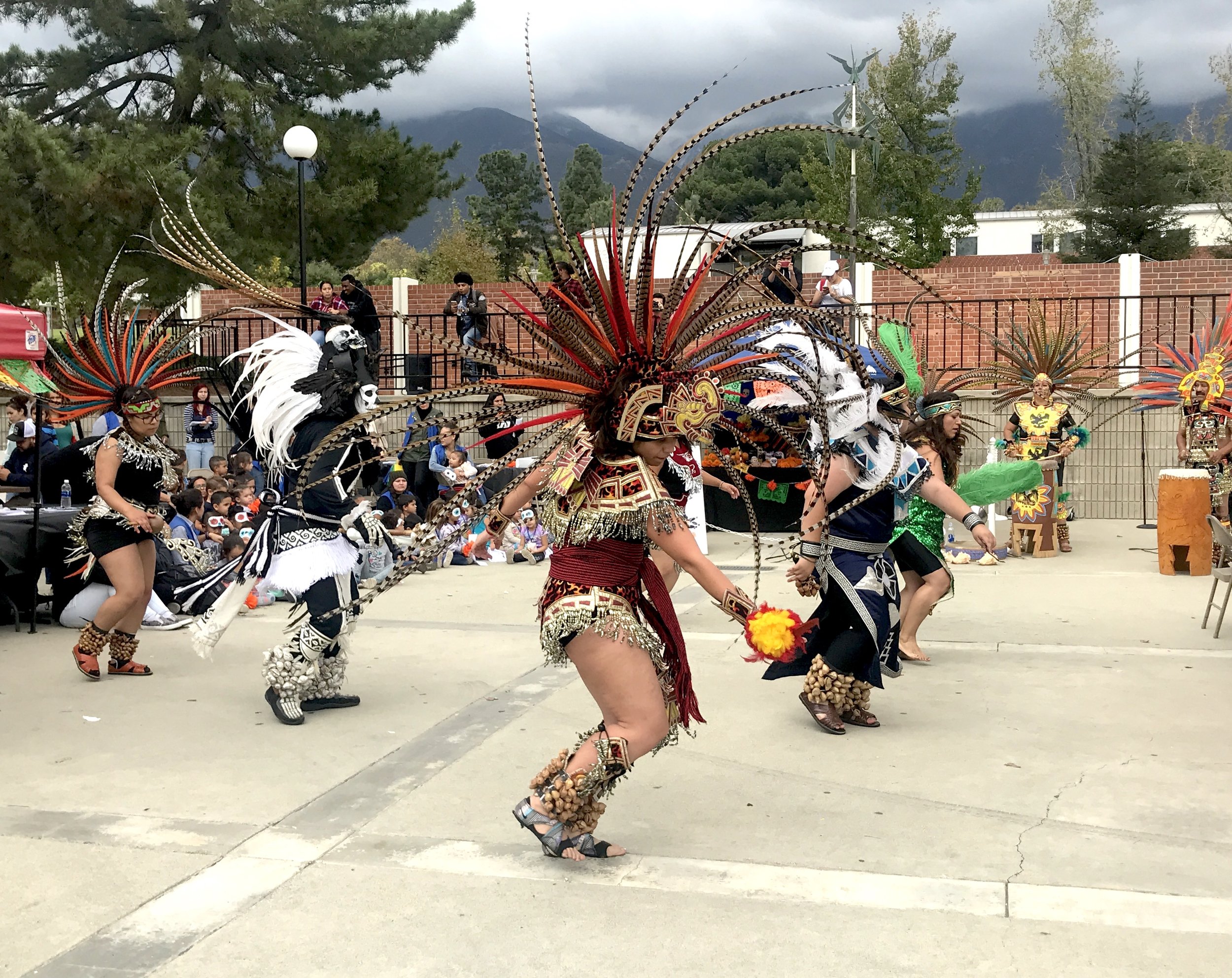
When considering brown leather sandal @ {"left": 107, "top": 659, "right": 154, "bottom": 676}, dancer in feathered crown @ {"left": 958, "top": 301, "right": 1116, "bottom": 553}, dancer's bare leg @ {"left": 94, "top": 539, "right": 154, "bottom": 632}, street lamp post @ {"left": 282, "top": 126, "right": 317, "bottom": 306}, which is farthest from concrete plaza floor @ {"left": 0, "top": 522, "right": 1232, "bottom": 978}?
street lamp post @ {"left": 282, "top": 126, "right": 317, "bottom": 306}

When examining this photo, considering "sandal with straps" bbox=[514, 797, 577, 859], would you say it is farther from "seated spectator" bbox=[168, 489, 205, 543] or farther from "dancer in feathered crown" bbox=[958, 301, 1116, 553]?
"dancer in feathered crown" bbox=[958, 301, 1116, 553]

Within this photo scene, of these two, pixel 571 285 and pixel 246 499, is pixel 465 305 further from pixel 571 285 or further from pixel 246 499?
pixel 571 285

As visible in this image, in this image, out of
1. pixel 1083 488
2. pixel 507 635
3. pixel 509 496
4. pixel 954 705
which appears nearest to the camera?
pixel 509 496

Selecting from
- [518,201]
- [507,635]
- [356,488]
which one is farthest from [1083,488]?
[518,201]

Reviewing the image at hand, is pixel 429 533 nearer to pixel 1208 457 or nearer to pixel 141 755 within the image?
pixel 141 755

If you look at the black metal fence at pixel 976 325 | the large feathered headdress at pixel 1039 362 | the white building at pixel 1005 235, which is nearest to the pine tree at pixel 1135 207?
the white building at pixel 1005 235

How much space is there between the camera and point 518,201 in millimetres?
64125

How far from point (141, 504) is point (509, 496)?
3.46 meters

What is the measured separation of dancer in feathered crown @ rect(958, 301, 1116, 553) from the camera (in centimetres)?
1229

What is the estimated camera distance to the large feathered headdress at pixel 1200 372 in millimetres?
11312

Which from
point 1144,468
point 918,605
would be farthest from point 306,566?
point 1144,468

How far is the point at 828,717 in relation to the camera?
589 centimetres

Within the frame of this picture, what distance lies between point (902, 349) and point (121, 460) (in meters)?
4.30

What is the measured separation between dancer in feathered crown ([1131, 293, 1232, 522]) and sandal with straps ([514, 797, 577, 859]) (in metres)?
8.84
